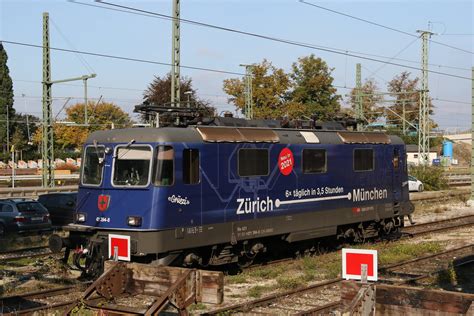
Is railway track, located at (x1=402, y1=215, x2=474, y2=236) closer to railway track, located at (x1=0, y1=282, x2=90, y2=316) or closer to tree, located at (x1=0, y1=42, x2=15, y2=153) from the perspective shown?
railway track, located at (x1=0, y1=282, x2=90, y2=316)

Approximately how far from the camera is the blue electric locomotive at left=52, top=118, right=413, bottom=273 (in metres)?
11.5

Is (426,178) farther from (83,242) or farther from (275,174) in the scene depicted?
(83,242)

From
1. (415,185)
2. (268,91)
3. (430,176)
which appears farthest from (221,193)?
(268,91)

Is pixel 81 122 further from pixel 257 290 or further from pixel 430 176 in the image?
pixel 257 290

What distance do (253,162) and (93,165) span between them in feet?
10.8

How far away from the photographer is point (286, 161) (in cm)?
1418

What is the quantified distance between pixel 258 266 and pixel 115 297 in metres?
7.45

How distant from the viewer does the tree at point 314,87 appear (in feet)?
179

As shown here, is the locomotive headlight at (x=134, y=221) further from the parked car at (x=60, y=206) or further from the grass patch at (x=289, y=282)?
the parked car at (x=60, y=206)

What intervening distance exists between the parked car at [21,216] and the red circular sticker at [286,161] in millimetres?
10080

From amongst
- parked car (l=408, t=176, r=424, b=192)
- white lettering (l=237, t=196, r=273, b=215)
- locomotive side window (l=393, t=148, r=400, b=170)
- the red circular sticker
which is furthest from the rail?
white lettering (l=237, t=196, r=273, b=215)

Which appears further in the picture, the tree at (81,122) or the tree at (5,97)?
the tree at (81,122)

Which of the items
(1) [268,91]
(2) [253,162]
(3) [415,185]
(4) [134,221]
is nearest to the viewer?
(4) [134,221]

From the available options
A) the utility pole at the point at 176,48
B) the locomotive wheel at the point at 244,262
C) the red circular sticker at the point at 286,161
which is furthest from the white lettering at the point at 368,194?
the utility pole at the point at 176,48
